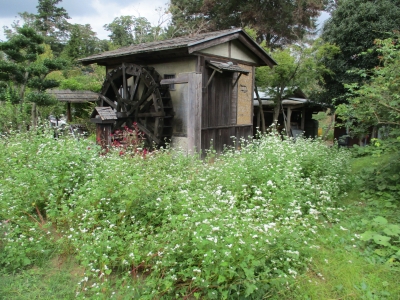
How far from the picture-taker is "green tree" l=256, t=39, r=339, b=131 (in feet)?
43.7

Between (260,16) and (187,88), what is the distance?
15.1 metres

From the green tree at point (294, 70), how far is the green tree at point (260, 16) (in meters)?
6.94

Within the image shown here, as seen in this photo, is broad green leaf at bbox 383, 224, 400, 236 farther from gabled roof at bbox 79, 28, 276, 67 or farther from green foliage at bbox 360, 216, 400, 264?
gabled roof at bbox 79, 28, 276, 67

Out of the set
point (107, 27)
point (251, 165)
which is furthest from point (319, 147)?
point (107, 27)

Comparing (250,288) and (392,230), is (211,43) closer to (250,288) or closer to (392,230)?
(392,230)

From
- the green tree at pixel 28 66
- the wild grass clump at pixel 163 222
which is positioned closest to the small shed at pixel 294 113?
the green tree at pixel 28 66

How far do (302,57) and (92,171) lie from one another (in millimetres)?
12139

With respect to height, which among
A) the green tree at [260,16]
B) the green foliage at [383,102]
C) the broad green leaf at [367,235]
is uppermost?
the green tree at [260,16]

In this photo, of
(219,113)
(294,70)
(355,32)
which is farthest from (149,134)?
(355,32)

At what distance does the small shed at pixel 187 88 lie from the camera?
8117 millimetres

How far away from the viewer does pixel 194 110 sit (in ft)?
26.1

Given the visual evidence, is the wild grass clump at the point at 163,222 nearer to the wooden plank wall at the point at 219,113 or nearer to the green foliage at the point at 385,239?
the green foliage at the point at 385,239

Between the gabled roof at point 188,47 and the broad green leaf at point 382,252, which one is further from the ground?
the gabled roof at point 188,47

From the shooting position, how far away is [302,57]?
1394 cm
